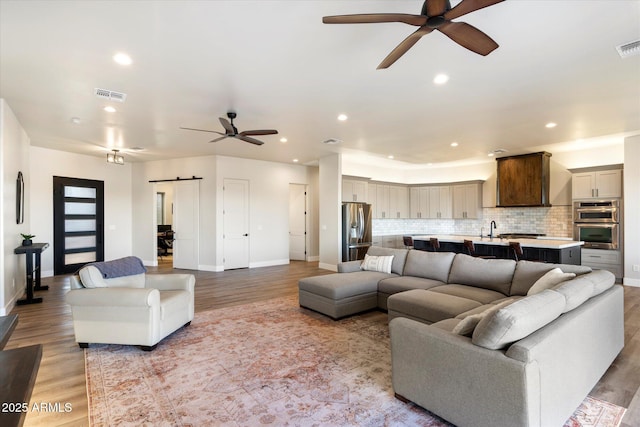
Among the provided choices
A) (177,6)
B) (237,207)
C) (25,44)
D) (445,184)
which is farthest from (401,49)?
(445,184)

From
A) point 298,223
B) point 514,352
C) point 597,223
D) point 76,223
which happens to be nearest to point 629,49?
point 514,352

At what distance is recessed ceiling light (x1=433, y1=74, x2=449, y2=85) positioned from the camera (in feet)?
11.5

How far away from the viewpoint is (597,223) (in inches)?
258

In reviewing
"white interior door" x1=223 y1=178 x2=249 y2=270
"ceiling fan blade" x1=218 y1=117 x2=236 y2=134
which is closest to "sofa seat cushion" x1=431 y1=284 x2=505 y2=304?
"ceiling fan blade" x1=218 y1=117 x2=236 y2=134

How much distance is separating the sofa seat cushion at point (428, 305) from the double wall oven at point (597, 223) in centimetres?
517

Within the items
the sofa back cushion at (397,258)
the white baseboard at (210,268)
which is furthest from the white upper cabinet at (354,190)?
the white baseboard at (210,268)

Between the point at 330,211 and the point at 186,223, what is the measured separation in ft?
12.2

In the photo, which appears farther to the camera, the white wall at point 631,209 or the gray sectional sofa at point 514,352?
the white wall at point 631,209

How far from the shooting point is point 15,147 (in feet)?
16.3

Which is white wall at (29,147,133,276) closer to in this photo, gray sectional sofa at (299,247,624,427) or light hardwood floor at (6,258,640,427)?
light hardwood floor at (6,258,640,427)

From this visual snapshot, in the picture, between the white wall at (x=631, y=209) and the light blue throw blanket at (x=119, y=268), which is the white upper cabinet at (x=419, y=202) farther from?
the light blue throw blanket at (x=119, y=268)

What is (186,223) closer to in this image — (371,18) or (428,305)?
(428,305)

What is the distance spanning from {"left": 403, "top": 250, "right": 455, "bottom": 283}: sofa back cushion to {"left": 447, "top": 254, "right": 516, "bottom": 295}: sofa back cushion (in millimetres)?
88

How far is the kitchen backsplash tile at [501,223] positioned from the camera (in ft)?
24.9
